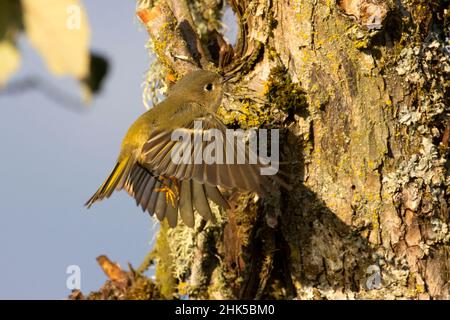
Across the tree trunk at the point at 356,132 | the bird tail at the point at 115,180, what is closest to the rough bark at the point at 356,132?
the tree trunk at the point at 356,132

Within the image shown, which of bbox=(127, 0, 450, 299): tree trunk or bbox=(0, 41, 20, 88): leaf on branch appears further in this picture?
bbox=(127, 0, 450, 299): tree trunk

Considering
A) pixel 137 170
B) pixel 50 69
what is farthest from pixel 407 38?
pixel 50 69

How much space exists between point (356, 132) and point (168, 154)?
90cm

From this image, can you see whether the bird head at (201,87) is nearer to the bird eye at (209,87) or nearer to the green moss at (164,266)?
the bird eye at (209,87)

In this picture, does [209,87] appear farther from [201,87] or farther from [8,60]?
[8,60]

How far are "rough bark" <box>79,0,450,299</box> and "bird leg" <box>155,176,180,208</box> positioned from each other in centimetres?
43

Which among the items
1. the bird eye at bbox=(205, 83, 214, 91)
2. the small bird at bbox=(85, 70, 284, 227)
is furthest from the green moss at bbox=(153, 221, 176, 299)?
the bird eye at bbox=(205, 83, 214, 91)

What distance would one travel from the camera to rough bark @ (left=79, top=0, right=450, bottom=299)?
2.79 m

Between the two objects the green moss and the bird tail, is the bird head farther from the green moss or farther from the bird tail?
the green moss

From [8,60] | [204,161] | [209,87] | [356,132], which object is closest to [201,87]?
[209,87]

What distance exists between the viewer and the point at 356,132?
2.81m

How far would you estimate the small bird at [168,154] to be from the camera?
2.94m
